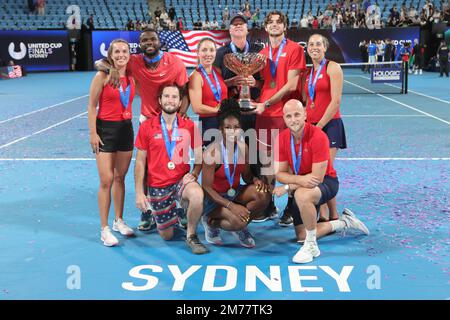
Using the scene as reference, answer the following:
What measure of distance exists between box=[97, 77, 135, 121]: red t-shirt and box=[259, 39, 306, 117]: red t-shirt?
1.25m

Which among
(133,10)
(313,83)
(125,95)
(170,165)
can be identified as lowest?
(170,165)

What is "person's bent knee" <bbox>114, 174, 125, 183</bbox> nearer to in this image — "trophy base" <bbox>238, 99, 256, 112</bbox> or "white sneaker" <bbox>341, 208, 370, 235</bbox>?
"trophy base" <bbox>238, 99, 256, 112</bbox>

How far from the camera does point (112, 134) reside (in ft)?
16.4

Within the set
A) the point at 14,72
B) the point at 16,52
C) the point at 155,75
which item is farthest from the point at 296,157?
the point at 16,52

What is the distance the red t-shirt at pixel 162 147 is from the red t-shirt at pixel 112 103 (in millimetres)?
250

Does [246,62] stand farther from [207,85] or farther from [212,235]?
[212,235]

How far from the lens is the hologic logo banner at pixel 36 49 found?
28322mm

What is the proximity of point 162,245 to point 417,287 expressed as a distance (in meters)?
2.14

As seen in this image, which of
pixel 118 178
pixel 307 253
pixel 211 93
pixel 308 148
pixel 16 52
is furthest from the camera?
pixel 16 52

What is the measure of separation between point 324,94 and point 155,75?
61.7 inches

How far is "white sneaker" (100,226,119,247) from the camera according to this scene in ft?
15.9

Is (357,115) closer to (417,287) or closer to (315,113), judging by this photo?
(315,113)

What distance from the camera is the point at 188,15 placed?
34.2m

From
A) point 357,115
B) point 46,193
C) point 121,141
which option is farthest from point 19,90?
point 121,141
